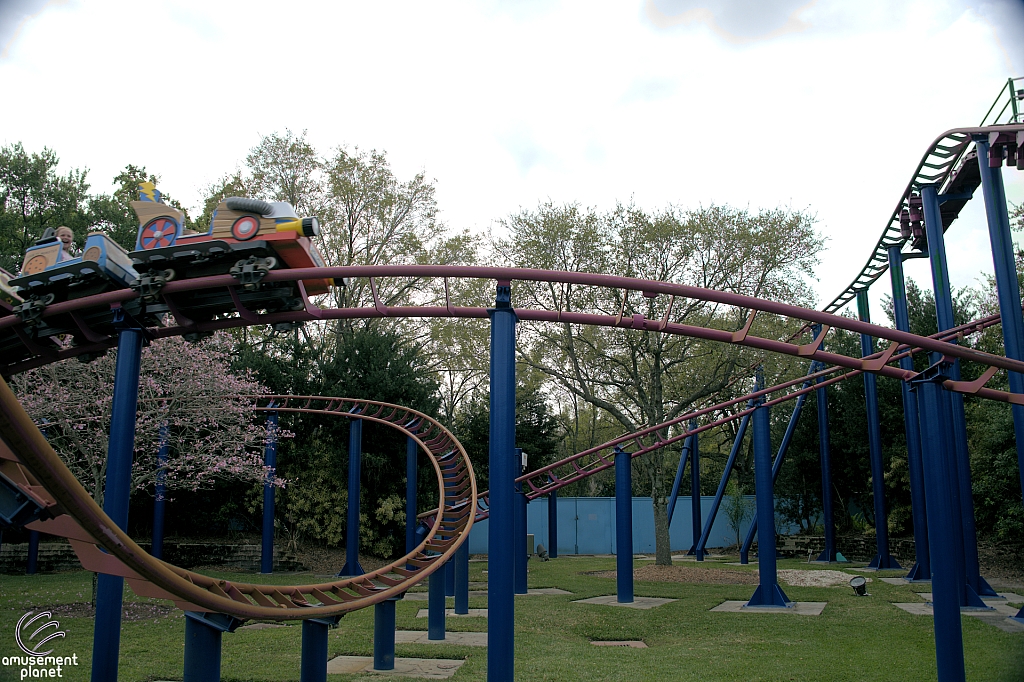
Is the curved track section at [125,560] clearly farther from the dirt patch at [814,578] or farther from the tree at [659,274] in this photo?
the tree at [659,274]

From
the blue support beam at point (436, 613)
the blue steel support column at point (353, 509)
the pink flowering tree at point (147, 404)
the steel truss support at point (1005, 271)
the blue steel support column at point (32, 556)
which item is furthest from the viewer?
the blue steel support column at point (353, 509)

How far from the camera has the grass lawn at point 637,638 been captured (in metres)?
8.10

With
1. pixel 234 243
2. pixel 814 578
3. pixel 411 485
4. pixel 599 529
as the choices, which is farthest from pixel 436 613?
pixel 599 529

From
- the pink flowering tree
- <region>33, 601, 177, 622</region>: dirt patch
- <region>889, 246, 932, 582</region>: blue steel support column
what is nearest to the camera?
<region>33, 601, 177, 622</region>: dirt patch

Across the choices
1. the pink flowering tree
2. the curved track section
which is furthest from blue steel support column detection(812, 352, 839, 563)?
the curved track section

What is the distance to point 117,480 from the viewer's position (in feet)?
25.1

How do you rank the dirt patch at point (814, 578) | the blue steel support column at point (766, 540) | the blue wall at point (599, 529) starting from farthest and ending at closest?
the blue wall at point (599, 529) < the dirt patch at point (814, 578) < the blue steel support column at point (766, 540)

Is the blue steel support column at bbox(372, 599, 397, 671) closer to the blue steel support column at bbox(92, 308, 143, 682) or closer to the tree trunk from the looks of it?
the blue steel support column at bbox(92, 308, 143, 682)

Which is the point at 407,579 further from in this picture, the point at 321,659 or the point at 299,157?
the point at 299,157

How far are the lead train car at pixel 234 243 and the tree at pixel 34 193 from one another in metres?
20.0

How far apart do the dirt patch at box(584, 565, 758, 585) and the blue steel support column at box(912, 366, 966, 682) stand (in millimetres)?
9914

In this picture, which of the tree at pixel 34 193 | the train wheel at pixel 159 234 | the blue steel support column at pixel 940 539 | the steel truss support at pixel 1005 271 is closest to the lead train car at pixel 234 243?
the train wheel at pixel 159 234

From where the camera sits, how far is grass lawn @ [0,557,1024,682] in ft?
26.6

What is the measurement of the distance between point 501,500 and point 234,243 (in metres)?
4.39
